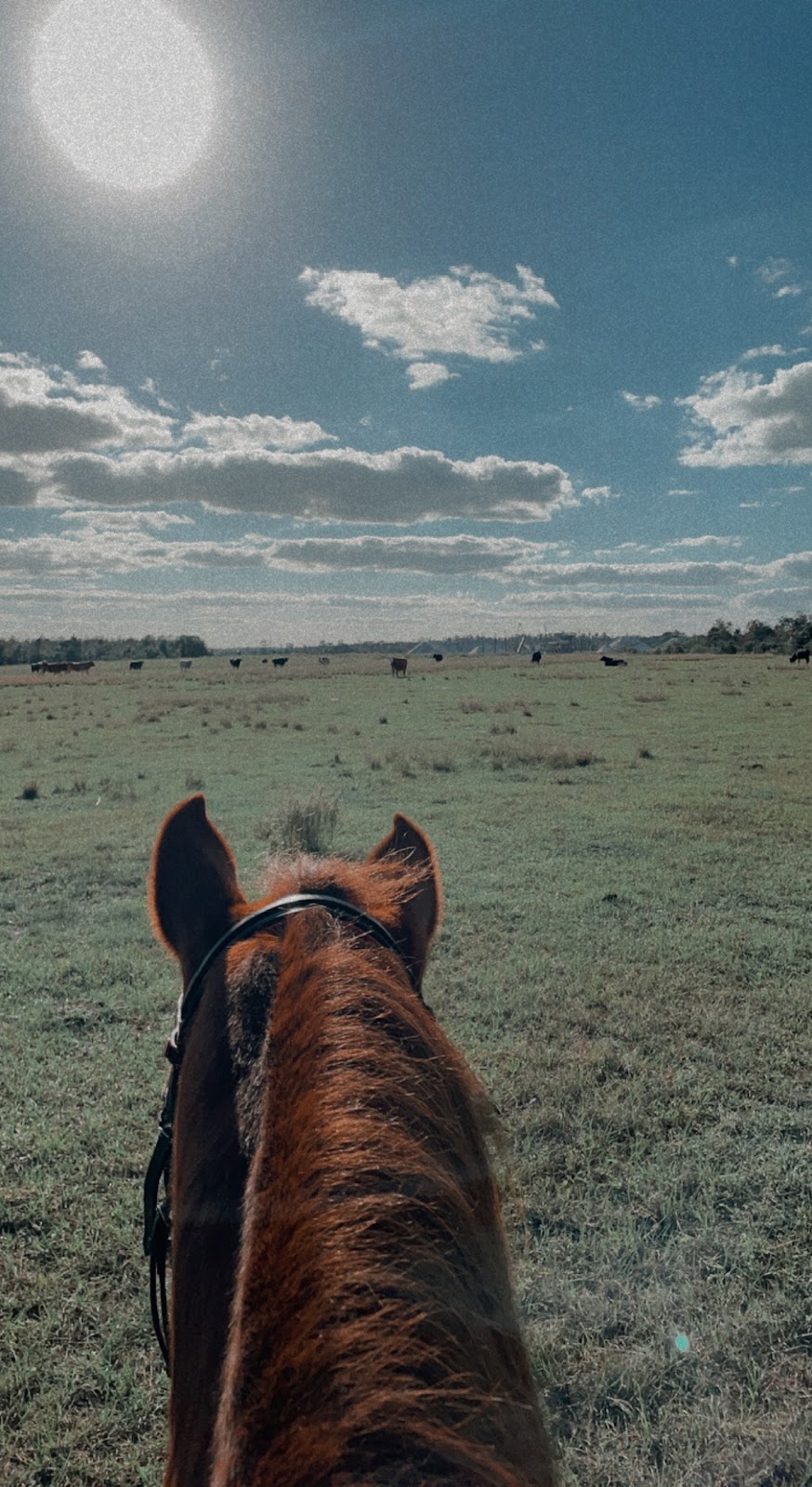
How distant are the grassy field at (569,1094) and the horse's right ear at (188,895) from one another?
577mm

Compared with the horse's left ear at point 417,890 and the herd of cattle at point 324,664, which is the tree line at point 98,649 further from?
the horse's left ear at point 417,890

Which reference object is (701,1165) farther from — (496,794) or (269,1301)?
(496,794)

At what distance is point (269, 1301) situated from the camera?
2.35 ft

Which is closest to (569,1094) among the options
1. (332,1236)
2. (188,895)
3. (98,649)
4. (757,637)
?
(188,895)

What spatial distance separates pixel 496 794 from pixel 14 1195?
987 cm

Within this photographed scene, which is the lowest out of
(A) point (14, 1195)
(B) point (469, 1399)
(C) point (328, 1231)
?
(A) point (14, 1195)

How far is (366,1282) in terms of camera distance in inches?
27.9

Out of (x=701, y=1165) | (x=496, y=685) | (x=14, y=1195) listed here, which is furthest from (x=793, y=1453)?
(x=496, y=685)

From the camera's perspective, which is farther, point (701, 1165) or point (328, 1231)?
point (701, 1165)

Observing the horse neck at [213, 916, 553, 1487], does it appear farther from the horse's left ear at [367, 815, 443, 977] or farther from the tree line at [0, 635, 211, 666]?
the tree line at [0, 635, 211, 666]

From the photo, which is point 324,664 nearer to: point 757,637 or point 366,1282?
point 757,637

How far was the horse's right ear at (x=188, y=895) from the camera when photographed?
4.85 feet

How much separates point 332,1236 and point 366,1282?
0.05 meters

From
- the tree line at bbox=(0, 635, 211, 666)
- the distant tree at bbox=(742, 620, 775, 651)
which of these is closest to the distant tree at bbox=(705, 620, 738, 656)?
the distant tree at bbox=(742, 620, 775, 651)
